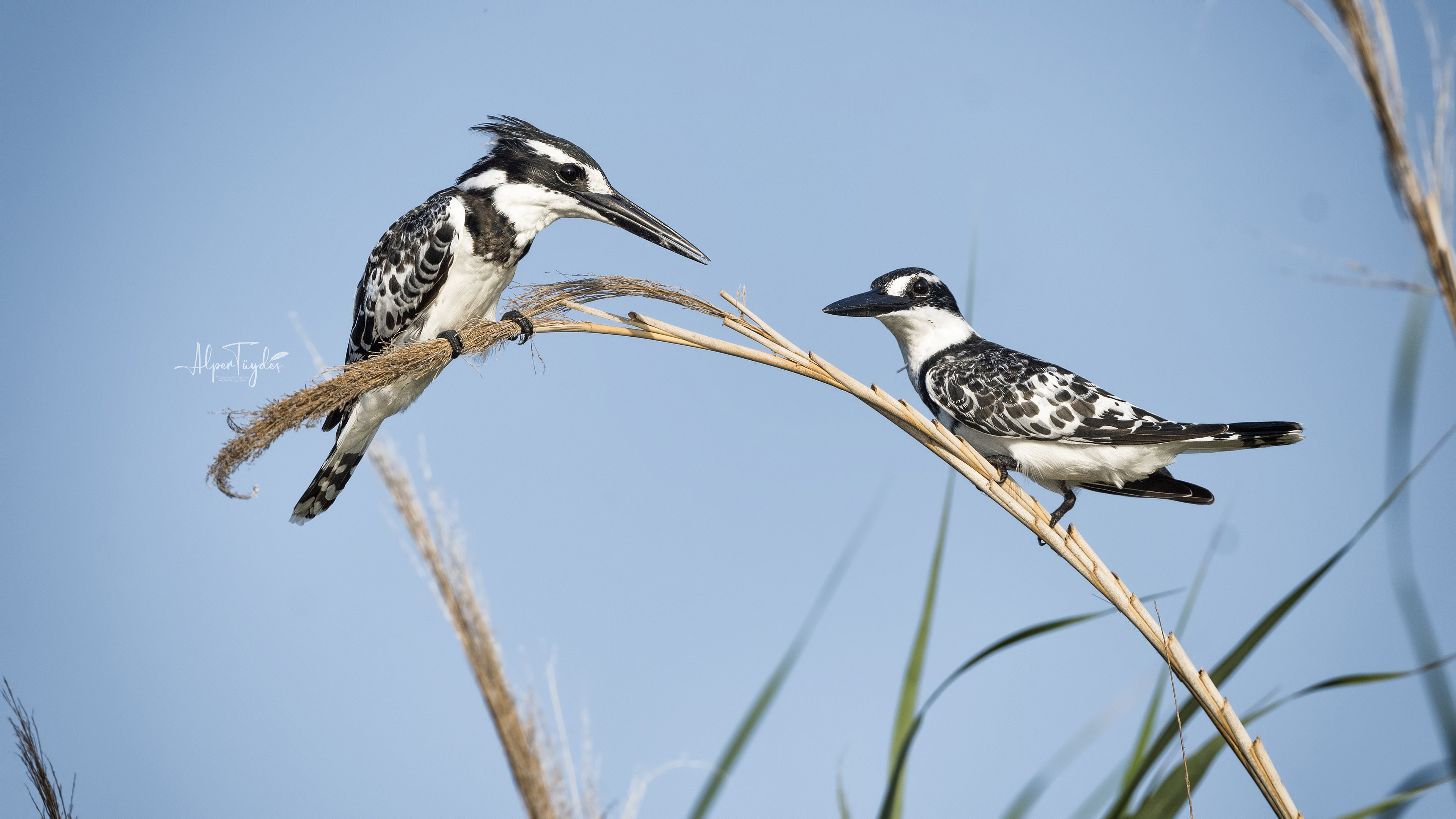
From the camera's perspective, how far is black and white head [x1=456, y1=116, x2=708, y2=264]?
1991mm

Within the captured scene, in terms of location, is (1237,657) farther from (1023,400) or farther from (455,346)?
(455,346)

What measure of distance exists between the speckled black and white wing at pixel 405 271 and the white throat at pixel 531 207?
0.15 meters

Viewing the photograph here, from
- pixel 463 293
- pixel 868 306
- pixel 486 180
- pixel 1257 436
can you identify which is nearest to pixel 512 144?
pixel 486 180

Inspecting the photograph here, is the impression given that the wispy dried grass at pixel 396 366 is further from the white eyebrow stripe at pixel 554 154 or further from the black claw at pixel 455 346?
the white eyebrow stripe at pixel 554 154

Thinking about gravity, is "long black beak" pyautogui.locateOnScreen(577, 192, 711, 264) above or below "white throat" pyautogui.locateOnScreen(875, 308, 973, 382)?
above

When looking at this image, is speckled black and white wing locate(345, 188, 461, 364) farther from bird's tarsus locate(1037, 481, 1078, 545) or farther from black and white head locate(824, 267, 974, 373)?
bird's tarsus locate(1037, 481, 1078, 545)

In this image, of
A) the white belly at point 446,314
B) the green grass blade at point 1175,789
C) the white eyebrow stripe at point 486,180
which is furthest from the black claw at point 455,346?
the green grass blade at point 1175,789

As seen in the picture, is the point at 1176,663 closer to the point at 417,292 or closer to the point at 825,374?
the point at 825,374

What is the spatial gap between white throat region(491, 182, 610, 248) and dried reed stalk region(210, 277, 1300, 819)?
0.54 m

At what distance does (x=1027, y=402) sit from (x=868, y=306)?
42 centimetres

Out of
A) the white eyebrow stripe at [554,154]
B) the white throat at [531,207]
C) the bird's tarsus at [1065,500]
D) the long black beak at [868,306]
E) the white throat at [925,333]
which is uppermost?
the white eyebrow stripe at [554,154]

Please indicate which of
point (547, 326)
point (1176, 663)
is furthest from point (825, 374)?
point (1176, 663)

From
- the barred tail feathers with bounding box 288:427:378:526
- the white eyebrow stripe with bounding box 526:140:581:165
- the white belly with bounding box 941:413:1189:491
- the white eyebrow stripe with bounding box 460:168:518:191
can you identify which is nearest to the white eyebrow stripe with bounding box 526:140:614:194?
the white eyebrow stripe with bounding box 526:140:581:165

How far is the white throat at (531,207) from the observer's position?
2111 mm
